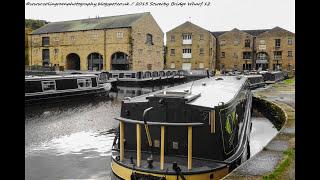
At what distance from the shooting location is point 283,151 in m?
7.20

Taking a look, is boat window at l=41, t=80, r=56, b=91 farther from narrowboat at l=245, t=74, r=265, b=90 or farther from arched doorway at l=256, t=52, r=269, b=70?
arched doorway at l=256, t=52, r=269, b=70

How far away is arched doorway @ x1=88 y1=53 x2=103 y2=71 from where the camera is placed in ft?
138

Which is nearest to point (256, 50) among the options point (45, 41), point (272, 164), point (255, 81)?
point (255, 81)

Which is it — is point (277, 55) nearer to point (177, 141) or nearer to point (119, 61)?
point (119, 61)

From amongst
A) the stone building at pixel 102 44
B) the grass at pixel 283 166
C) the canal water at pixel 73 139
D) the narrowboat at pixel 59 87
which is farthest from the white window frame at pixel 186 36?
the grass at pixel 283 166

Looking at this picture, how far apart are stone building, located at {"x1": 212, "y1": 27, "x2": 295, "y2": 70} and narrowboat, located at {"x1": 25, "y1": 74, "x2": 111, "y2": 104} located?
30199 millimetres

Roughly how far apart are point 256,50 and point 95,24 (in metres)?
25.0

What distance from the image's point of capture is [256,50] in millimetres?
52656

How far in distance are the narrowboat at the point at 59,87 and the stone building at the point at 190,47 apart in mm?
25194

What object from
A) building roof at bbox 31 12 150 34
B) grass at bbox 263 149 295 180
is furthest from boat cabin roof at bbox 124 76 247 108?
building roof at bbox 31 12 150 34
